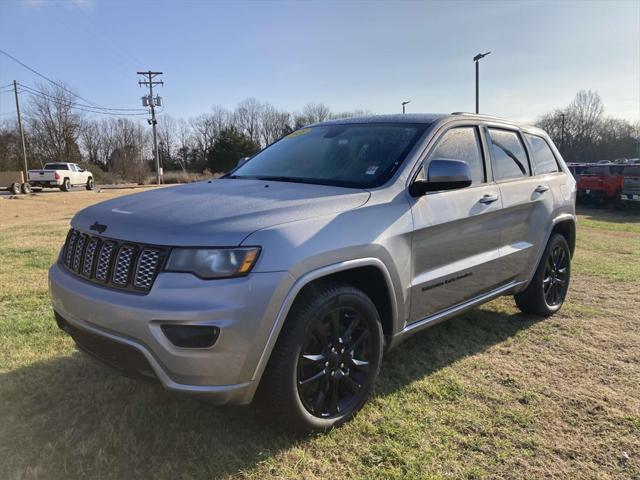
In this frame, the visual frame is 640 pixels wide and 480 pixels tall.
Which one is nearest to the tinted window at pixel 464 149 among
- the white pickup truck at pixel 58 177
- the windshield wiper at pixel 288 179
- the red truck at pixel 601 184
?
the windshield wiper at pixel 288 179

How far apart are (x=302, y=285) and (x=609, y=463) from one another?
184 centimetres

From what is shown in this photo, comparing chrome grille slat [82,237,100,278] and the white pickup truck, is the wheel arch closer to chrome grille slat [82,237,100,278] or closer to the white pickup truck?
chrome grille slat [82,237,100,278]

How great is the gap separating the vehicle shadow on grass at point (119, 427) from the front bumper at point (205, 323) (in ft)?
0.78

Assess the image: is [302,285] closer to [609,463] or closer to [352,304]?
[352,304]

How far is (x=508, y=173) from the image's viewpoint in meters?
4.07

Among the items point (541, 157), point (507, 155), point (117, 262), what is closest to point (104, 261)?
point (117, 262)

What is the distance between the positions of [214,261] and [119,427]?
1267mm

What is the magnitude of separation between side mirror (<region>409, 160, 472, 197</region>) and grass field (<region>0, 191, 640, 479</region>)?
132cm

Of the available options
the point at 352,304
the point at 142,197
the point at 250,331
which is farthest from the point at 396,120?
the point at 250,331

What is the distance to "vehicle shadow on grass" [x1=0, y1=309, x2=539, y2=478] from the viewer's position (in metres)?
2.44

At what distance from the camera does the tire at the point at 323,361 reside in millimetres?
2408

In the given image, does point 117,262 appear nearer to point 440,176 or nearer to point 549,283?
point 440,176

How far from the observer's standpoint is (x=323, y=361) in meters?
2.64

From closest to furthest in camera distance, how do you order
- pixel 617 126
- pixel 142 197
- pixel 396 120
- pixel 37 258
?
pixel 142 197
pixel 396 120
pixel 37 258
pixel 617 126
